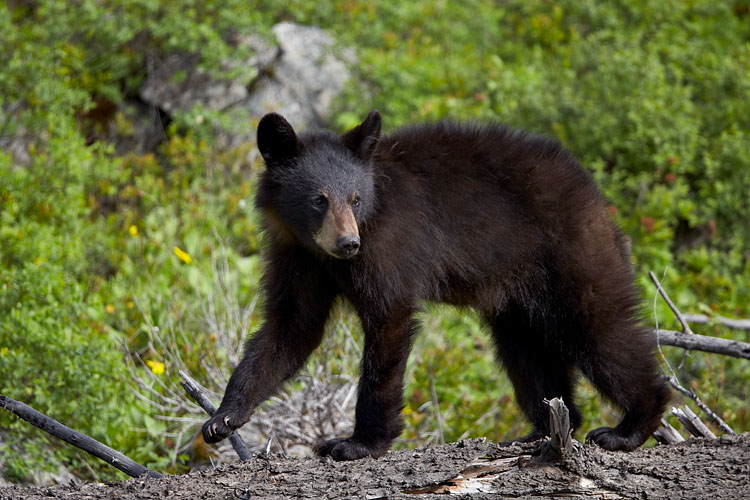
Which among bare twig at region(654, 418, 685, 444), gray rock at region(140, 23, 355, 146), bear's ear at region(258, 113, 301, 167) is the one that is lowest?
gray rock at region(140, 23, 355, 146)

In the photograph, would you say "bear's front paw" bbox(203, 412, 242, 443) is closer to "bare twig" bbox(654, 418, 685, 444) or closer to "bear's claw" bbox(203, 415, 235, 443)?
"bear's claw" bbox(203, 415, 235, 443)

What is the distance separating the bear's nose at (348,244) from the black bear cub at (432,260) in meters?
0.15

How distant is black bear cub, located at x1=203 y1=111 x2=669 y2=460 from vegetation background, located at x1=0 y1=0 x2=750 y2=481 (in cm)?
64

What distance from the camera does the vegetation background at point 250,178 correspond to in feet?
18.3

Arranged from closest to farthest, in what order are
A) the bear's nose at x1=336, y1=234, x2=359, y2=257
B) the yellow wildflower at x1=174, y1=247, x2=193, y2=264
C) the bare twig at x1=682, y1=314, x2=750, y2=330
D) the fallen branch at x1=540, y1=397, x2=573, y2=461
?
the fallen branch at x1=540, y1=397, x2=573, y2=461 → the bear's nose at x1=336, y1=234, x2=359, y2=257 → the bare twig at x1=682, y1=314, x2=750, y2=330 → the yellow wildflower at x1=174, y1=247, x2=193, y2=264

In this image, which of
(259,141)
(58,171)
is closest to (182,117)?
(58,171)

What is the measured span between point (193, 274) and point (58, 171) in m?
1.70

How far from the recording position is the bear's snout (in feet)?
12.2

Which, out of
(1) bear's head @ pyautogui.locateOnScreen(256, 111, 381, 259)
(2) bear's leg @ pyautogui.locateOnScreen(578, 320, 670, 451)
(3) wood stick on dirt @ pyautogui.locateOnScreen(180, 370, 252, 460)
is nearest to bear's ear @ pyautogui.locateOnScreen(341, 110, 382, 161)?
(1) bear's head @ pyautogui.locateOnScreen(256, 111, 381, 259)

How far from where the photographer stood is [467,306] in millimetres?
4508

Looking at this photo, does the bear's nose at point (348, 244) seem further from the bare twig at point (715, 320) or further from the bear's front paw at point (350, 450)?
the bare twig at point (715, 320)

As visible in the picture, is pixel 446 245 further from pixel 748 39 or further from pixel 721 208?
pixel 748 39

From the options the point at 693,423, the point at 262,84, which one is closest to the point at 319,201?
the point at 693,423

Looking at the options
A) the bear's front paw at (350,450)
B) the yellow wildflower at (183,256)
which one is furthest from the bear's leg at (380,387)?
the yellow wildflower at (183,256)
